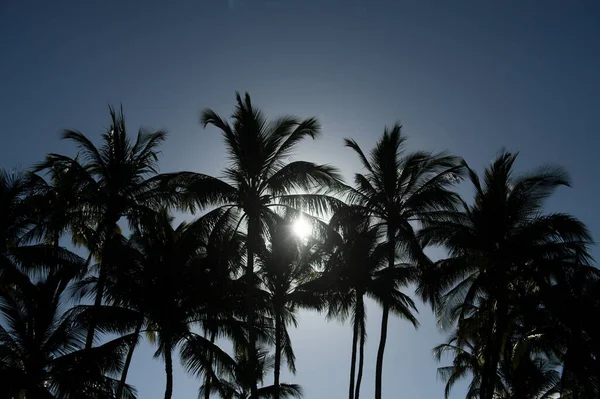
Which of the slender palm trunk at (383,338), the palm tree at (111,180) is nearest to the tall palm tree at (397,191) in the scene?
the slender palm trunk at (383,338)

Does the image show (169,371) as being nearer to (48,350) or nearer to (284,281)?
(48,350)

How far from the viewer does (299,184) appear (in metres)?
19.7

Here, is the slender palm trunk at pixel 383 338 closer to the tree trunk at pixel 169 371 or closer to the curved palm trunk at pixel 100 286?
the tree trunk at pixel 169 371

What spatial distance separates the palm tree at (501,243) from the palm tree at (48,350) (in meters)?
11.7

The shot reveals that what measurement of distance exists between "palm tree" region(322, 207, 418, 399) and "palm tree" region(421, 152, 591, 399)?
6.31 ft

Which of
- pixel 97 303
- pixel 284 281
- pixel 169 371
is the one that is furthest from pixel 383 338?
pixel 97 303

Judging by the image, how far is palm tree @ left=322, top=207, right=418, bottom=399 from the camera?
22312 millimetres

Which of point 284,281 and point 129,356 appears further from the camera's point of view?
point 284,281

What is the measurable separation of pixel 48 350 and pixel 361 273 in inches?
469

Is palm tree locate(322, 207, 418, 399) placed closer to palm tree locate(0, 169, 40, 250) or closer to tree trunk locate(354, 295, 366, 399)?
tree trunk locate(354, 295, 366, 399)

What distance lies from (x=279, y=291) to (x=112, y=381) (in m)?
9.02

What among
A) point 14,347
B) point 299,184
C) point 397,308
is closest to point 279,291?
point 397,308

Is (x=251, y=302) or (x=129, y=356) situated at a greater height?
(x=251, y=302)

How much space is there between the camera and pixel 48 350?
17.7m
